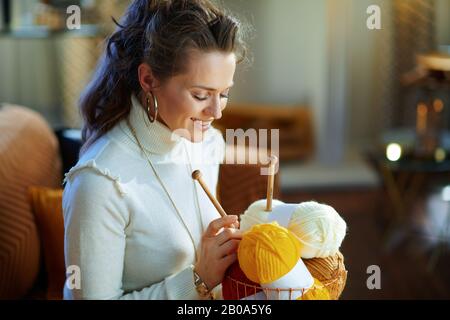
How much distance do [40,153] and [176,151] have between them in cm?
73

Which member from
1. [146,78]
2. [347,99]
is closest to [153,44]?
[146,78]

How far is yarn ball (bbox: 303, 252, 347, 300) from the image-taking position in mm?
852

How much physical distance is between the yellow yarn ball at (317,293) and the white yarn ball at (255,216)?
0.10m

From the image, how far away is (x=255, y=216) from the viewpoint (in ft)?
2.89

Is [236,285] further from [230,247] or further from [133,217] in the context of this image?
[133,217]

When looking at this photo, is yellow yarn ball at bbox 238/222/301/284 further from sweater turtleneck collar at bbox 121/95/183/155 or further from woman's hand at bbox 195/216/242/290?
sweater turtleneck collar at bbox 121/95/183/155

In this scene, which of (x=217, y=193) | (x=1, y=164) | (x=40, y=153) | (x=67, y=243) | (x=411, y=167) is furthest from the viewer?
(x=411, y=167)

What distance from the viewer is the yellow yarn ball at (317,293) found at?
2.72 ft

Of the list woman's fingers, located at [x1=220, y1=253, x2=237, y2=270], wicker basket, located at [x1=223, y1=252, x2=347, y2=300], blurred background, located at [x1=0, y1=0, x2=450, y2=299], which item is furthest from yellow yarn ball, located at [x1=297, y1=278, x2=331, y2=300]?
blurred background, located at [x1=0, y1=0, x2=450, y2=299]

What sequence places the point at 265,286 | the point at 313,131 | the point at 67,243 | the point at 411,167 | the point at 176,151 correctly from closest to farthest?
1. the point at 265,286
2. the point at 67,243
3. the point at 176,151
4. the point at 411,167
5. the point at 313,131

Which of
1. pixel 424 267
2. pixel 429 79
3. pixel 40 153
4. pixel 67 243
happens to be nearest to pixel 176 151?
pixel 67 243

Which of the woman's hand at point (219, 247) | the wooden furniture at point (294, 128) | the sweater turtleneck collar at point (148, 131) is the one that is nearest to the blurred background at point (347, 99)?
the wooden furniture at point (294, 128)

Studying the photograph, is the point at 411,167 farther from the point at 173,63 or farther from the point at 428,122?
the point at 173,63

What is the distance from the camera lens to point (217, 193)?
1191mm
